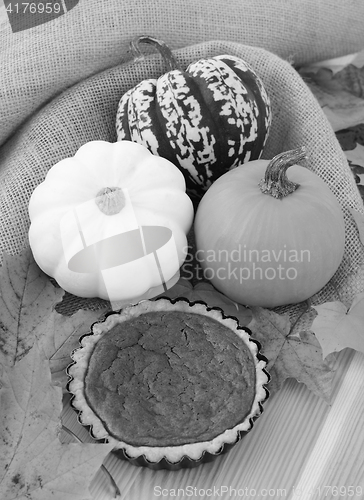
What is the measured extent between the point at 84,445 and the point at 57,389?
0.11 metres

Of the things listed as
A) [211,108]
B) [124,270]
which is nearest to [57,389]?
[124,270]

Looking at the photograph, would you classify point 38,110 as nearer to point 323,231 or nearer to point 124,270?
point 124,270

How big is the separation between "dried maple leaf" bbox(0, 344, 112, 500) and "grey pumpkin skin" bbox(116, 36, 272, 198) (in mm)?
658

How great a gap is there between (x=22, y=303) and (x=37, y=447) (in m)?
0.37

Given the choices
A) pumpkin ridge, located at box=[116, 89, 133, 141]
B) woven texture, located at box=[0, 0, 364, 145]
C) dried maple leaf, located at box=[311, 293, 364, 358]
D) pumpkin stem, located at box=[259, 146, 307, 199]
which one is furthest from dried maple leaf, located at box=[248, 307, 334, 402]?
woven texture, located at box=[0, 0, 364, 145]

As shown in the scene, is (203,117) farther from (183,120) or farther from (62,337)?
(62,337)

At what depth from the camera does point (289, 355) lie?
1.17 m

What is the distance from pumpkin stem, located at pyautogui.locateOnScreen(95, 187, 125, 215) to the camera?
121 cm

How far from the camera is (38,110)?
1529 mm

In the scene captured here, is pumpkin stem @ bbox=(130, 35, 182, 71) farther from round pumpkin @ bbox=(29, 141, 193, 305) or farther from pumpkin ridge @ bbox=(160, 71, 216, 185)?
round pumpkin @ bbox=(29, 141, 193, 305)

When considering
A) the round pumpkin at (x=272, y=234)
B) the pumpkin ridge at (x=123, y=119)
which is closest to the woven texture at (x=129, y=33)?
the pumpkin ridge at (x=123, y=119)

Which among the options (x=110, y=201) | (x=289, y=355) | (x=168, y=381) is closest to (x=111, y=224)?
(x=110, y=201)

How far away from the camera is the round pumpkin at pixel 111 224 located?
1210mm

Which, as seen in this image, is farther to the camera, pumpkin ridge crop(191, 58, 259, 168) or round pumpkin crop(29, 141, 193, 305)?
pumpkin ridge crop(191, 58, 259, 168)
